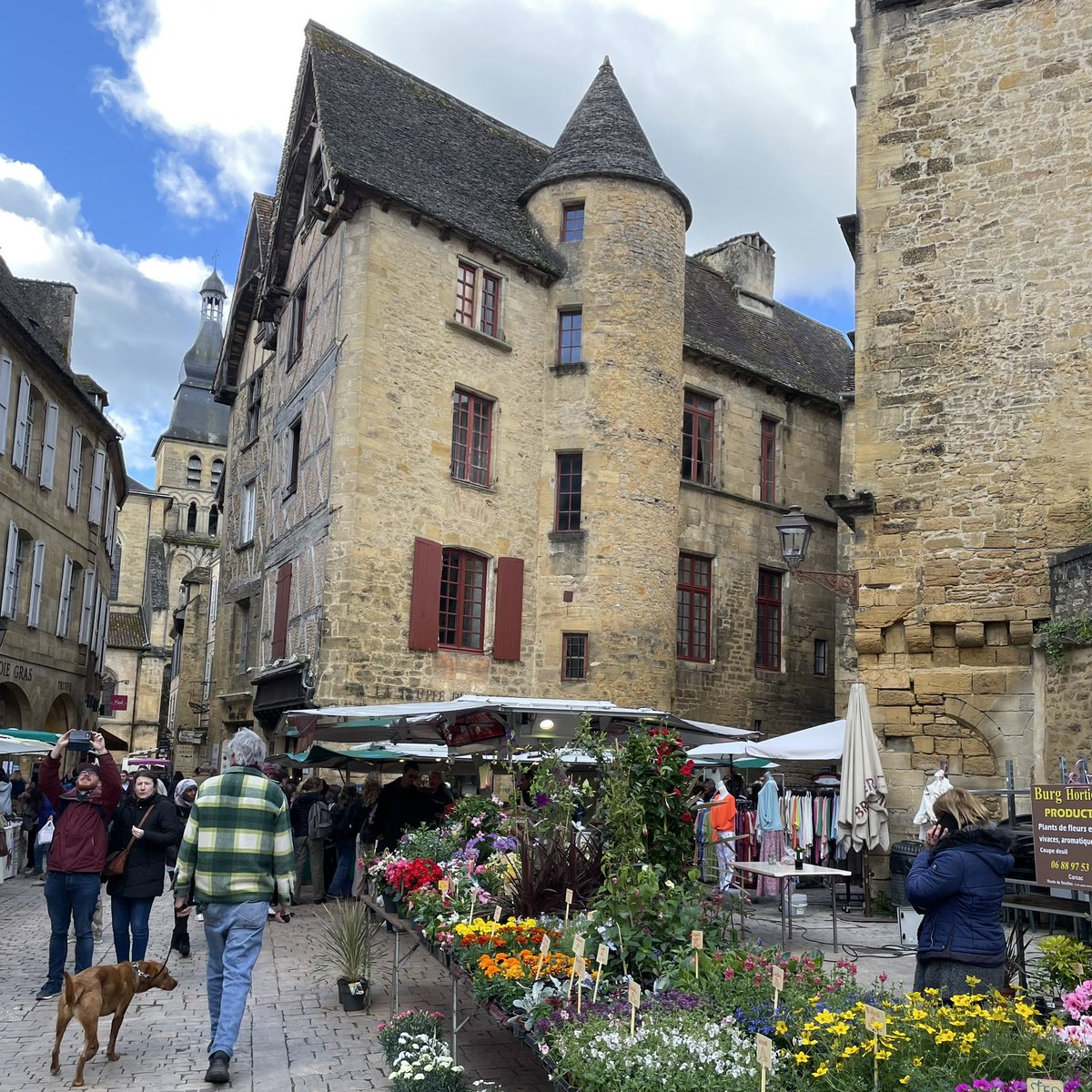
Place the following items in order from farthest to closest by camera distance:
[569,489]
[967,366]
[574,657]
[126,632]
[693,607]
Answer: [126,632] < [693,607] < [569,489] < [574,657] < [967,366]

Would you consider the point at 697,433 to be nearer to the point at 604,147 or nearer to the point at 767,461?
the point at 767,461

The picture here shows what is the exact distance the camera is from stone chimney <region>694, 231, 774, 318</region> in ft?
90.0

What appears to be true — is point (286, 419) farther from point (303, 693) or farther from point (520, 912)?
point (520, 912)

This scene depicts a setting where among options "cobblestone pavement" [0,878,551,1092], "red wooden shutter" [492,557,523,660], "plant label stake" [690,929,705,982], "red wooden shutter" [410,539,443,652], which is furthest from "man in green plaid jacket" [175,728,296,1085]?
"red wooden shutter" [492,557,523,660]

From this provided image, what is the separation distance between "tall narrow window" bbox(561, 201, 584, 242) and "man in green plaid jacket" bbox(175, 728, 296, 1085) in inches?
653

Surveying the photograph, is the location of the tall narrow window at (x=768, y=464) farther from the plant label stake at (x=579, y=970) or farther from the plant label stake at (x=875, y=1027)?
the plant label stake at (x=875, y=1027)

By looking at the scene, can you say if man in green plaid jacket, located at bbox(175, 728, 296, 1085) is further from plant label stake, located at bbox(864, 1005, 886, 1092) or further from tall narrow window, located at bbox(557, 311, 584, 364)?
tall narrow window, located at bbox(557, 311, 584, 364)

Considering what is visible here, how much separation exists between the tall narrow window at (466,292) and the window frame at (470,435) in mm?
1272

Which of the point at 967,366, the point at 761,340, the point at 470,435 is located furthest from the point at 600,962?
the point at 761,340

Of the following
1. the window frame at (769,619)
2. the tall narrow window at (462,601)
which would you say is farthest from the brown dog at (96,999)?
the window frame at (769,619)

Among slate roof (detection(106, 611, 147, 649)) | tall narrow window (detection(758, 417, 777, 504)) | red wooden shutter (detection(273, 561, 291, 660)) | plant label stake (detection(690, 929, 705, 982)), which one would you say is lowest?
plant label stake (detection(690, 929, 705, 982))

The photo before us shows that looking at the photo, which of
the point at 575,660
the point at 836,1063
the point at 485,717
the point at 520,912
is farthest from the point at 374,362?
the point at 836,1063

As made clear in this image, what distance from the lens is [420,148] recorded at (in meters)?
20.2

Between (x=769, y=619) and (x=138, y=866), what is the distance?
18.1 metres
